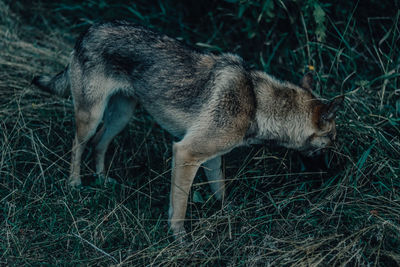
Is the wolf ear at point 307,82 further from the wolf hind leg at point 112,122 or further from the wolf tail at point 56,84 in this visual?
the wolf tail at point 56,84

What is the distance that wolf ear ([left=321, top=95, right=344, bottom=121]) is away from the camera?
146 inches

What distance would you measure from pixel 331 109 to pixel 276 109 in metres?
0.45

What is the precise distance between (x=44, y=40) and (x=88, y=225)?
3.48 metres

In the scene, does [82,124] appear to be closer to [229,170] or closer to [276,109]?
[229,170]

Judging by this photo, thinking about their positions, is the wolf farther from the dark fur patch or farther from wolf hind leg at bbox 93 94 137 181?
wolf hind leg at bbox 93 94 137 181

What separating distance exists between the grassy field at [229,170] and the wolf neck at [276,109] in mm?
355

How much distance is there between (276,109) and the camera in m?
3.91

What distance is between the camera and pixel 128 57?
13.3ft

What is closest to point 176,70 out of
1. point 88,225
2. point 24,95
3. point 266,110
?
point 266,110

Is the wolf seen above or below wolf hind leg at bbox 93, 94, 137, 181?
above

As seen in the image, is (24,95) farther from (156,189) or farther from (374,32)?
(374,32)

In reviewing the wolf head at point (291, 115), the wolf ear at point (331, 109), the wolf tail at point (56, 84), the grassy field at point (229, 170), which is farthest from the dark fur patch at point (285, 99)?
the wolf tail at point (56, 84)

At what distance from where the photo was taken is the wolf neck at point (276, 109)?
3891 millimetres

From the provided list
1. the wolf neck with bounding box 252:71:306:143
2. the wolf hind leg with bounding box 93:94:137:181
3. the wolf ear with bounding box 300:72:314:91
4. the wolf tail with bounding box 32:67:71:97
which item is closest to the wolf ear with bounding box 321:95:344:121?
the wolf neck with bounding box 252:71:306:143
